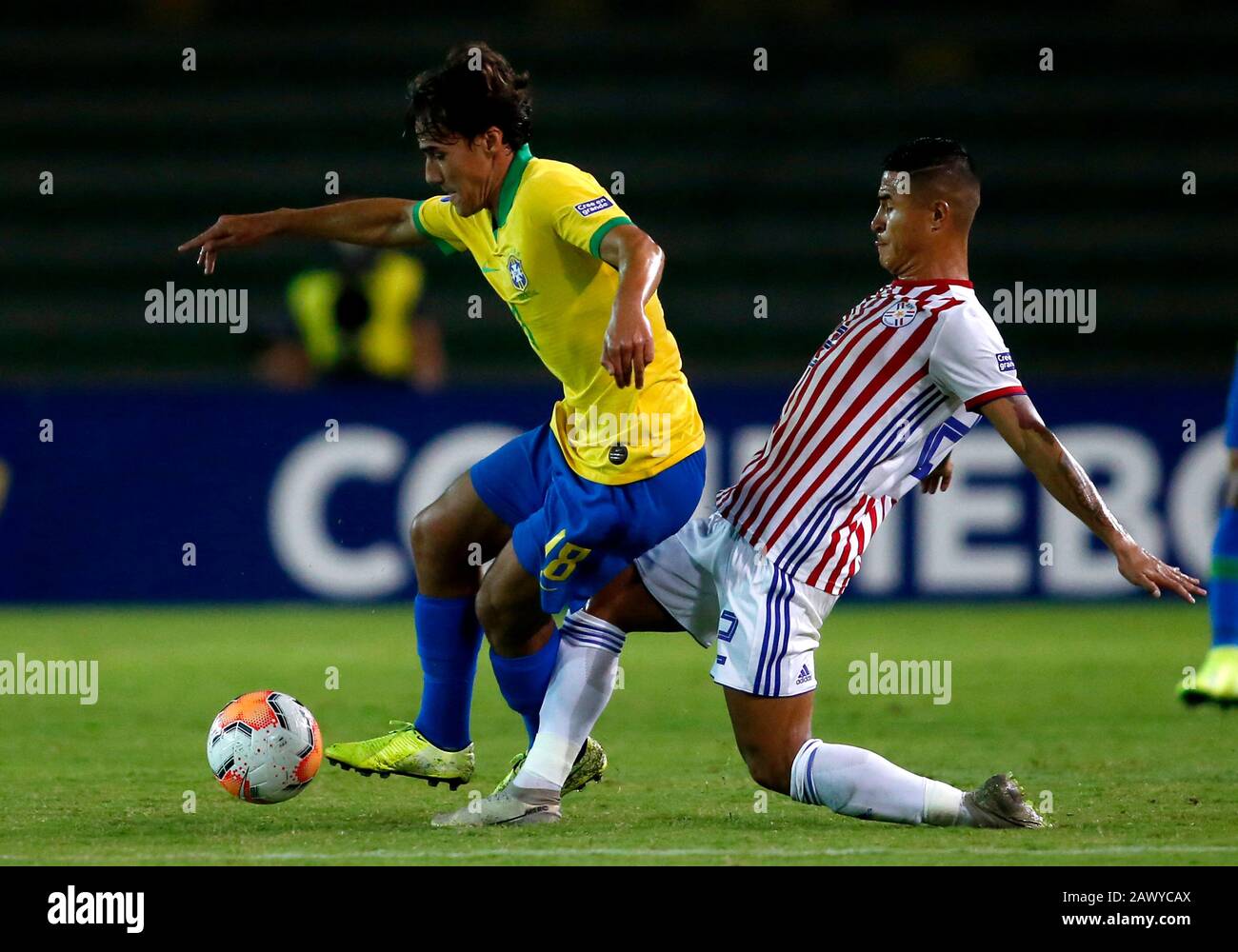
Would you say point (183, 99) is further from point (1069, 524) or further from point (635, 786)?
point (635, 786)

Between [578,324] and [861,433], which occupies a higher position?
[578,324]

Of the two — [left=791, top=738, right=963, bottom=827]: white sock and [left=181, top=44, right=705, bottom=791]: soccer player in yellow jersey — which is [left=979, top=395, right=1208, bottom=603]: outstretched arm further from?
[left=181, top=44, right=705, bottom=791]: soccer player in yellow jersey

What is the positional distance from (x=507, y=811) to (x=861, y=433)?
1.31m

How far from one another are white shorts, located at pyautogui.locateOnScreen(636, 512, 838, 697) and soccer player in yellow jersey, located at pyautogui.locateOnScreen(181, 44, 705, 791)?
3.4 inches

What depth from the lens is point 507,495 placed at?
5164mm

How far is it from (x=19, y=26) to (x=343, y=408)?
5.68 m

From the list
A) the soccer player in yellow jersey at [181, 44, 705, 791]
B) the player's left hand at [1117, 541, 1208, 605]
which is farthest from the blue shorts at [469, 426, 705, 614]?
the player's left hand at [1117, 541, 1208, 605]

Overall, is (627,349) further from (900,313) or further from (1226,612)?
(1226,612)

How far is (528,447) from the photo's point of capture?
17.1ft

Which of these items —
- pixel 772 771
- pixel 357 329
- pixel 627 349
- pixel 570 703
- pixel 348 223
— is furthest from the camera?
pixel 357 329

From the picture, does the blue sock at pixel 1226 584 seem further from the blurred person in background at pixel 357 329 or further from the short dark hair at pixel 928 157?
the blurred person in background at pixel 357 329

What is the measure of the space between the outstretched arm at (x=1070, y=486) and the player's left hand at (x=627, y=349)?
0.91 m

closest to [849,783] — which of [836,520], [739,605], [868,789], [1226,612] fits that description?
[868,789]

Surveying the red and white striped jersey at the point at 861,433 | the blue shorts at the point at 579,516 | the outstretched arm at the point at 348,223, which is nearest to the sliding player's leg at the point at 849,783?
the red and white striped jersey at the point at 861,433
